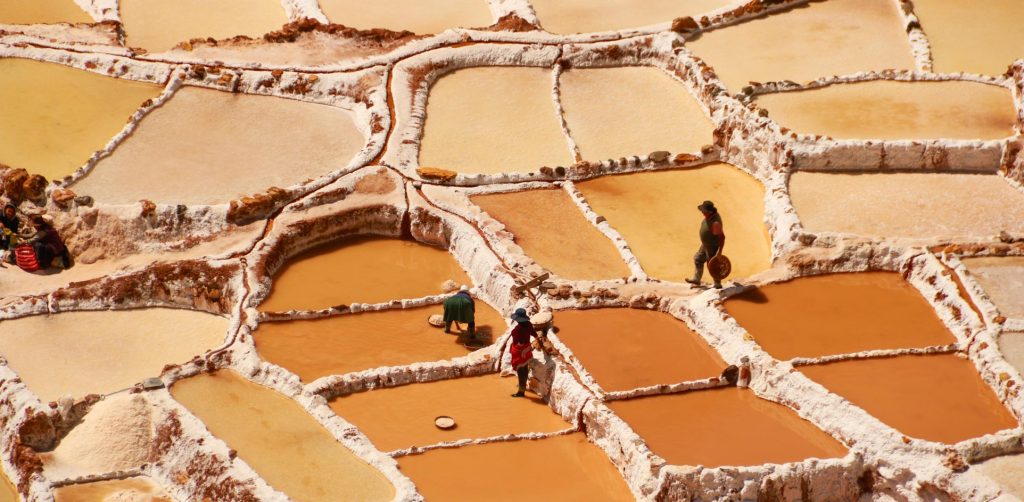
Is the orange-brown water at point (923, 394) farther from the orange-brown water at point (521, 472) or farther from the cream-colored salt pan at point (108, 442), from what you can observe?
the cream-colored salt pan at point (108, 442)

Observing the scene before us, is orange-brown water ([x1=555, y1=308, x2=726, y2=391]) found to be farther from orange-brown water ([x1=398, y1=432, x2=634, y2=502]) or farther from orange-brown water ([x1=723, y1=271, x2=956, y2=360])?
orange-brown water ([x1=398, y1=432, x2=634, y2=502])

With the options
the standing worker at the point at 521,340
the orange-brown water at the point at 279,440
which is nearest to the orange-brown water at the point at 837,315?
the standing worker at the point at 521,340

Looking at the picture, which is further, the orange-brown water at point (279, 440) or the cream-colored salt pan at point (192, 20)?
the cream-colored salt pan at point (192, 20)

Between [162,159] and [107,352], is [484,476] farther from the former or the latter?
[162,159]

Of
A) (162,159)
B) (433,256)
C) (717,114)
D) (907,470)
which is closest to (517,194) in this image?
(433,256)

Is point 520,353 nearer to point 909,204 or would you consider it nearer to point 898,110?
point 909,204
